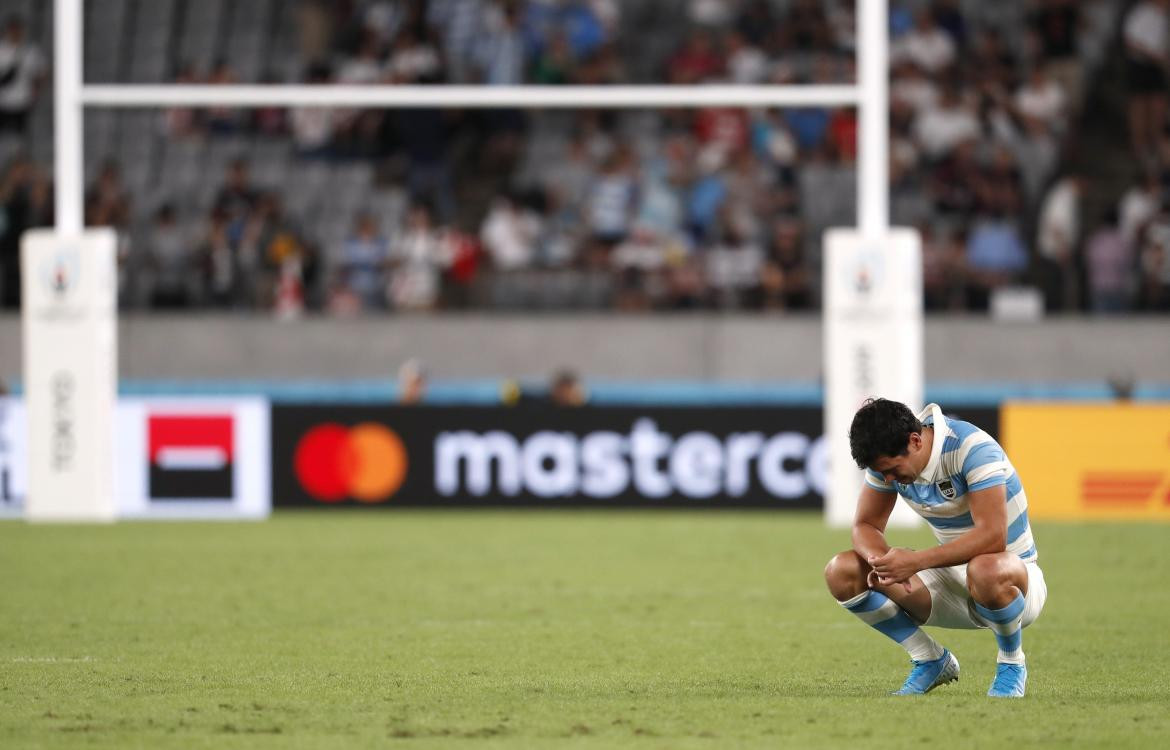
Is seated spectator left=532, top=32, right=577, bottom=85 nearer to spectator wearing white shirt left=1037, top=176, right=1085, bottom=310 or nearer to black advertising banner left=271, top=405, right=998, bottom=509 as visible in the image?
spectator wearing white shirt left=1037, top=176, right=1085, bottom=310

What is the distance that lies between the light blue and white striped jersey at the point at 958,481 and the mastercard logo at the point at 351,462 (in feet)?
33.9

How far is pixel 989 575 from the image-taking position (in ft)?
22.2

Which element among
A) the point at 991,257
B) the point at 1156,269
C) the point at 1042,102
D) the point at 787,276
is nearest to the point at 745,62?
the point at 1042,102

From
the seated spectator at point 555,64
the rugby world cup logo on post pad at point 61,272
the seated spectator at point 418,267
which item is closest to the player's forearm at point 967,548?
the rugby world cup logo on post pad at point 61,272

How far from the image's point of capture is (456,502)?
17.2 meters

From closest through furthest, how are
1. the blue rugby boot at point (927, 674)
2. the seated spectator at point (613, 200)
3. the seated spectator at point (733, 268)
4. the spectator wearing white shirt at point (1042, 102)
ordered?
1. the blue rugby boot at point (927, 674)
2. the seated spectator at point (733, 268)
3. the seated spectator at point (613, 200)
4. the spectator wearing white shirt at point (1042, 102)

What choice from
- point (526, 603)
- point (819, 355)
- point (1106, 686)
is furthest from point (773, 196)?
point (1106, 686)

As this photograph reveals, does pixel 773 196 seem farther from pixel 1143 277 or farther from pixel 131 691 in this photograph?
pixel 131 691

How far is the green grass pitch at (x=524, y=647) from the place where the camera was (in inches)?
257

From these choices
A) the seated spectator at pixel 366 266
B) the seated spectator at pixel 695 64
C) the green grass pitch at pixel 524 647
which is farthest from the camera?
the seated spectator at pixel 695 64

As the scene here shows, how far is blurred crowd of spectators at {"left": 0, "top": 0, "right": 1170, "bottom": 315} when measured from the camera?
65.8 feet

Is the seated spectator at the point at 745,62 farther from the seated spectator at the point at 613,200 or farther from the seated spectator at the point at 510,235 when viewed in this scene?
the seated spectator at the point at 510,235

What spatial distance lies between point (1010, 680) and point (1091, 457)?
385 inches

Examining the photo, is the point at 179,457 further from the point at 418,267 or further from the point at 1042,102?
the point at 1042,102
